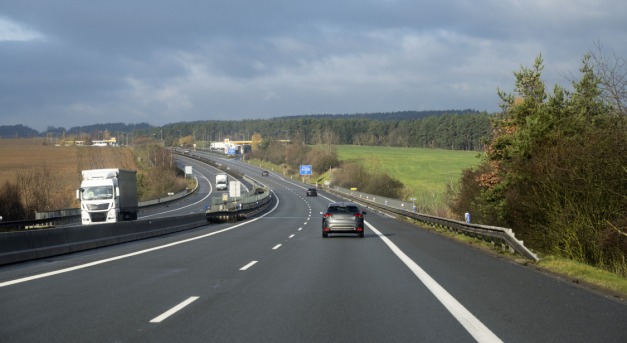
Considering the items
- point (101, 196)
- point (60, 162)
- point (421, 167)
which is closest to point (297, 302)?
point (101, 196)

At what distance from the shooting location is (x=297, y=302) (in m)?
10.5

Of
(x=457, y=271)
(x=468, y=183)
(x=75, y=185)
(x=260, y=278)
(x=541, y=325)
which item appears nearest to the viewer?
(x=541, y=325)

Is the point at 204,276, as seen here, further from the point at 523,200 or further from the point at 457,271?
the point at 523,200

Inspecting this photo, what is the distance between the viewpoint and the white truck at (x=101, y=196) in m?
38.9

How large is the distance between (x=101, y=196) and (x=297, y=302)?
103ft

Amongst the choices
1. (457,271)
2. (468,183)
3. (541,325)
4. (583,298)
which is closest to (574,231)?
(457,271)

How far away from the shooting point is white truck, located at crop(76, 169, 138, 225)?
38906 mm

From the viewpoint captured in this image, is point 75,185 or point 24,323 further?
point 75,185

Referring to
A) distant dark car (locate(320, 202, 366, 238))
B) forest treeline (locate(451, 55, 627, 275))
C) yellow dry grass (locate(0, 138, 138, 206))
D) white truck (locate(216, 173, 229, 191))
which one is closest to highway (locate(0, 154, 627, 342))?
forest treeline (locate(451, 55, 627, 275))

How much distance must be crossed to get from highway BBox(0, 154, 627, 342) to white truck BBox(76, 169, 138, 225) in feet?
68.7

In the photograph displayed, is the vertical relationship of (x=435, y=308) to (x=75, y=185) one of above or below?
above

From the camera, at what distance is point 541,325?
28.2ft

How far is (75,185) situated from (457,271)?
211 feet

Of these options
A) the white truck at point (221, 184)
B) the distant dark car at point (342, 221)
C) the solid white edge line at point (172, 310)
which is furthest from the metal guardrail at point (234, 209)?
the solid white edge line at point (172, 310)
